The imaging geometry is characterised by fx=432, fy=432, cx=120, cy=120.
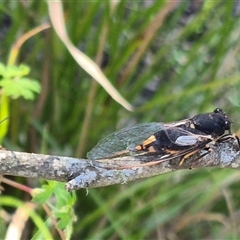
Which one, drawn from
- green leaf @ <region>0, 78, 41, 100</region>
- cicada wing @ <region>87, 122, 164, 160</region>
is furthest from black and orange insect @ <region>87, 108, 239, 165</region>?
green leaf @ <region>0, 78, 41, 100</region>

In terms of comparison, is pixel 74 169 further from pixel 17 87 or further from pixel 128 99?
pixel 128 99

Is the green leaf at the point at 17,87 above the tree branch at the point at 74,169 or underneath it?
above

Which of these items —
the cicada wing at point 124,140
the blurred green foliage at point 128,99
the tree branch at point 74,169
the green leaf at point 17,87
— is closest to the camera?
the tree branch at point 74,169

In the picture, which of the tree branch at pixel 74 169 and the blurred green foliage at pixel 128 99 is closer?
the tree branch at pixel 74 169

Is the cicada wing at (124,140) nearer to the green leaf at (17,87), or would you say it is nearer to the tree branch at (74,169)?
the tree branch at (74,169)

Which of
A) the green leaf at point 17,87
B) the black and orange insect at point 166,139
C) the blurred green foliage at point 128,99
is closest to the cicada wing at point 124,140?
the black and orange insect at point 166,139

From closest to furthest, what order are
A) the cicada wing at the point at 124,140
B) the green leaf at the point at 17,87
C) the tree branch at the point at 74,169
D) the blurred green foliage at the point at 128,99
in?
the tree branch at the point at 74,169 < the cicada wing at the point at 124,140 < the green leaf at the point at 17,87 < the blurred green foliage at the point at 128,99

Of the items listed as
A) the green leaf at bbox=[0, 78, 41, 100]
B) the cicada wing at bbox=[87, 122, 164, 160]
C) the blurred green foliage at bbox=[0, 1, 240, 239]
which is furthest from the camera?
the blurred green foliage at bbox=[0, 1, 240, 239]

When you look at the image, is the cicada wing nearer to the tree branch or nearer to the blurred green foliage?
the tree branch
